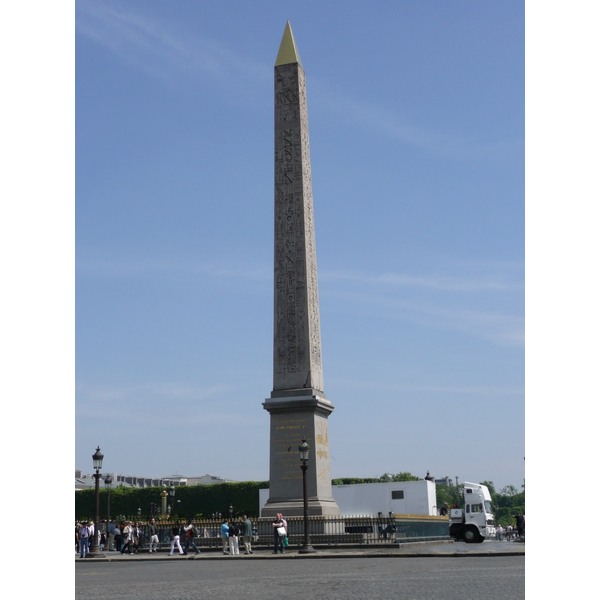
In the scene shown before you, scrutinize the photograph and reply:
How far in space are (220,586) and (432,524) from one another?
24996 mm

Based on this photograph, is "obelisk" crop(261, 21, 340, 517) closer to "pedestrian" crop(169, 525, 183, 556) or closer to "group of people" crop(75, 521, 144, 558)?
"pedestrian" crop(169, 525, 183, 556)

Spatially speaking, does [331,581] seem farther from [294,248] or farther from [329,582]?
[294,248]

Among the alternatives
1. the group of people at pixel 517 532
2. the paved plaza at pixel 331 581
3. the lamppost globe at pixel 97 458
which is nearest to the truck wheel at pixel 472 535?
the group of people at pixel 517 532

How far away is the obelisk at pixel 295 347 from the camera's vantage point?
2817 centimetres

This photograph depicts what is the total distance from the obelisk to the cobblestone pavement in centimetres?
686

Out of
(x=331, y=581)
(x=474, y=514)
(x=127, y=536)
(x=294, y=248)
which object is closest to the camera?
(x=331, y=581)

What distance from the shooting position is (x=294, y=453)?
2841 cm

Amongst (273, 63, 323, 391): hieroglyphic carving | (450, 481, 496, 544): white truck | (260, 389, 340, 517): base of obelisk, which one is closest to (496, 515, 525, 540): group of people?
(450, 481, 496, 544): white truck

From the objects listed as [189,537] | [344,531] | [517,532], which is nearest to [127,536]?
[189,537]

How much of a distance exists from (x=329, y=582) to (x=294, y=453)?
46.0 feet

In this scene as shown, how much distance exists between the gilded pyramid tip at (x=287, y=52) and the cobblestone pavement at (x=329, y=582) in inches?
738
